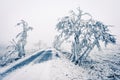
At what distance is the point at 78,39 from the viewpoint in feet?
108

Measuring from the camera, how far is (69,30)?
33.7 meters

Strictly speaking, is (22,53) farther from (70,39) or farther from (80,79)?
(80,79)

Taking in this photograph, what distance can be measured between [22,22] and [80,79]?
97.3 ft

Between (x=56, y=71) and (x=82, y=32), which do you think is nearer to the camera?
(x=56, y=71)

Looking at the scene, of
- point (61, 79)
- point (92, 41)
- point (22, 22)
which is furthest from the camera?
point (22, 22)

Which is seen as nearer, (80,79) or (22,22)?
(80,79)

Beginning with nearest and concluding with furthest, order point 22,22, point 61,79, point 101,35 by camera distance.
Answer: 1. point 61,79
2. point 101,35
3. point 22,22

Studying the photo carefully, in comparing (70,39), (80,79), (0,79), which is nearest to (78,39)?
(70,39)

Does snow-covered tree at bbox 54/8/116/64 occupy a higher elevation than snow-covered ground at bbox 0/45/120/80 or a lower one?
higher

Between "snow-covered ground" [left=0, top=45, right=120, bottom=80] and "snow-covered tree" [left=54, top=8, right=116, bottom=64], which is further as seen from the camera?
"snow-covered tree" [left=54, top=8, right=116, bottom=64]

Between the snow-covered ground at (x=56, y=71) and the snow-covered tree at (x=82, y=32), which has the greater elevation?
the snow-covered tree at (x=82, y=32)

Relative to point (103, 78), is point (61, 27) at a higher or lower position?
higher

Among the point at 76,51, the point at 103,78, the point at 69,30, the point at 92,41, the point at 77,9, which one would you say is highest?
the point at 77,9

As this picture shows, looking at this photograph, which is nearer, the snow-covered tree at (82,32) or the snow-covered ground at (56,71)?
the snow-covered ground at (56,71)
